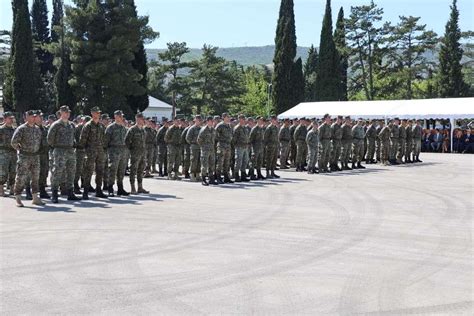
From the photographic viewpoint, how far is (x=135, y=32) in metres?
39.5

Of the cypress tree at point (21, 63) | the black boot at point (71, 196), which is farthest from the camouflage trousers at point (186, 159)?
the cypress tree at point (21, 63)

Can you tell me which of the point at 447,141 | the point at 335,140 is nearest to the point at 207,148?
the point at 335,140

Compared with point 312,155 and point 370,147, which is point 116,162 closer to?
point 312,155

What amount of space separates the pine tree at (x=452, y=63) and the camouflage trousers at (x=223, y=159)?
45068 millimetres

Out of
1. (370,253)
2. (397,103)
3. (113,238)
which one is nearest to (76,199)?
(113,238)

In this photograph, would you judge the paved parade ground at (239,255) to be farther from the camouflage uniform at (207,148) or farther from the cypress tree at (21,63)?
the cypress tree at (21,63)

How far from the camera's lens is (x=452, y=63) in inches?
2260

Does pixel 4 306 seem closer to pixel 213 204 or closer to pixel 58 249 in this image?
pixel 58 249

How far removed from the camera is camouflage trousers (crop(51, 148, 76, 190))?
41.3 ft

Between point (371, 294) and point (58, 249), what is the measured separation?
4.13 m

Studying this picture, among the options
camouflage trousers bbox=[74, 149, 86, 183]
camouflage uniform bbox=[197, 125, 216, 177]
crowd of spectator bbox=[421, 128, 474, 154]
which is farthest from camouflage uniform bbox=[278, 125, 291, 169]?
crowd of spectator bbox=[421, 128, 474, 154]

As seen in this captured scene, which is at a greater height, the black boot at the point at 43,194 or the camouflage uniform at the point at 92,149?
the camouflage uniform at the point at 92,149

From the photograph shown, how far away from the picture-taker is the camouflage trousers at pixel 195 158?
17.3 m

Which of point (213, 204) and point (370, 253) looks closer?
point (370, 253)
